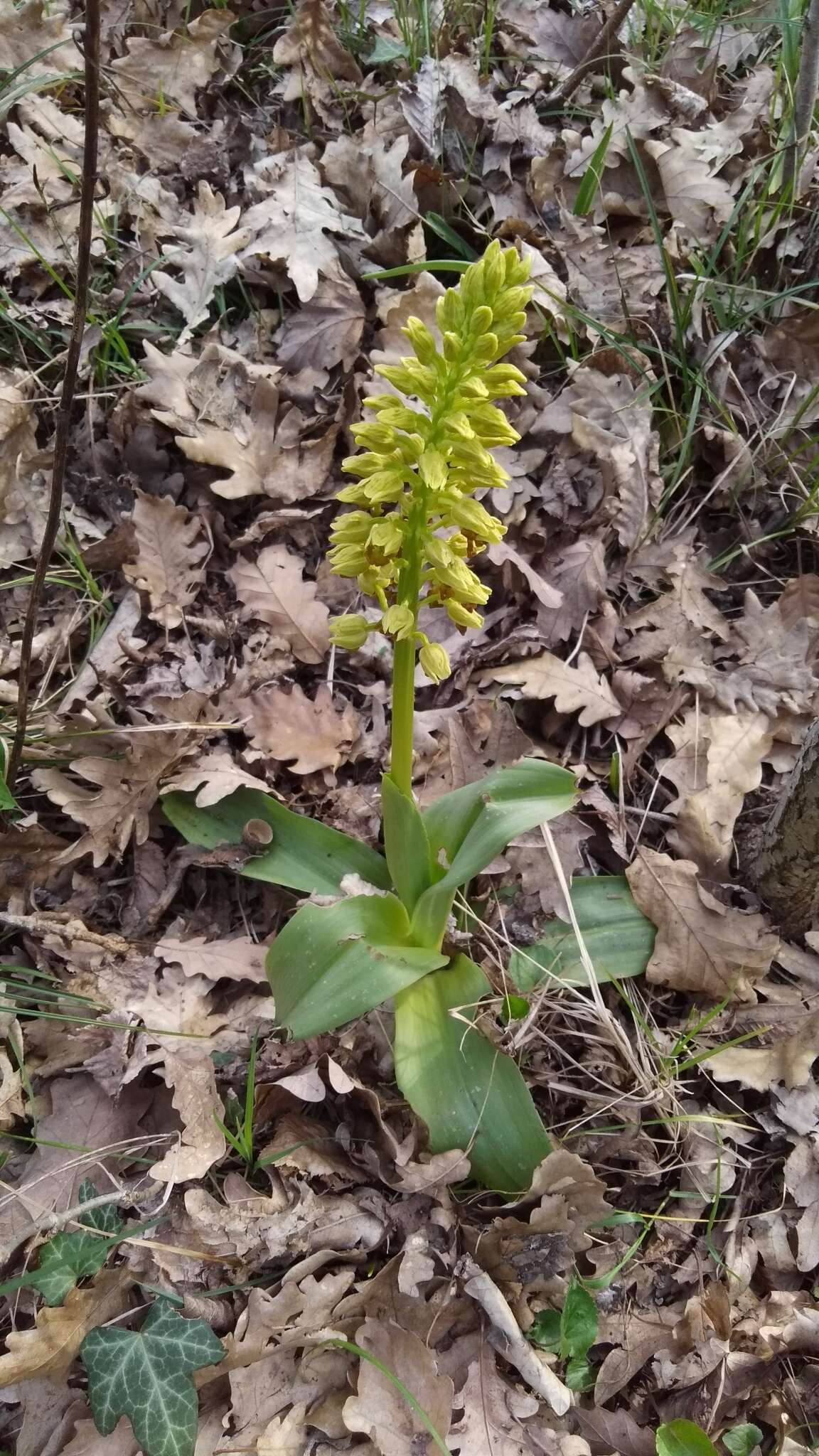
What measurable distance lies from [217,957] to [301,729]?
772mm

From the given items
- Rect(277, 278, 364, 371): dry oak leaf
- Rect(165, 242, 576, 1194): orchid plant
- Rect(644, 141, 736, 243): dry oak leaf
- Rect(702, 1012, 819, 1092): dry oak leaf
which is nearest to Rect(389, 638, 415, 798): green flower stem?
Rect(165, 242, 576, 1194): orchid plant

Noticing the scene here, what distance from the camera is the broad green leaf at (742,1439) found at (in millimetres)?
1921

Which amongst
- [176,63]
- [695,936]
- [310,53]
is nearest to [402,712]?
[695,936]

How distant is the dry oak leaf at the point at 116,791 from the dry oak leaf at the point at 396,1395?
4.79 ft

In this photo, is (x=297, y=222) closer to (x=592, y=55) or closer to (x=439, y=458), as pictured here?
(x=592, y=55)

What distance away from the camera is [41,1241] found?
2014mm

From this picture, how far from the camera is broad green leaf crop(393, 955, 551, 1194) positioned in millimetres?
2072

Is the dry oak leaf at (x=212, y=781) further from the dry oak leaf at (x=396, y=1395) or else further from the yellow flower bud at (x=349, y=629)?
the dry oak leaf at (x=396, y=1395)

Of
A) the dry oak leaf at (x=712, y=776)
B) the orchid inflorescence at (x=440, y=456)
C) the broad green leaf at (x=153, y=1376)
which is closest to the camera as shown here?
the orchid inflorescence at (x=440, y=456)

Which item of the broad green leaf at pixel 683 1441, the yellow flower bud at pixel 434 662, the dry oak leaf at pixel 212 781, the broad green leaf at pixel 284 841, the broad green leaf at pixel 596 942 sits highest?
the yellow flower bud at pixel 434 662

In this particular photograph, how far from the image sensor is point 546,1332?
6.60ft

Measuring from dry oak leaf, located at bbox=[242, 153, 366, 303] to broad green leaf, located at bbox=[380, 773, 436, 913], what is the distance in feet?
7.22

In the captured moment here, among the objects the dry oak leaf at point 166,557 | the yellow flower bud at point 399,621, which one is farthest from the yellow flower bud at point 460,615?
the dry oak leaf at point 166,557

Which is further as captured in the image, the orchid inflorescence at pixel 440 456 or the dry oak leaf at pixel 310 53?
the dry oak leaf at pixel 310 53
